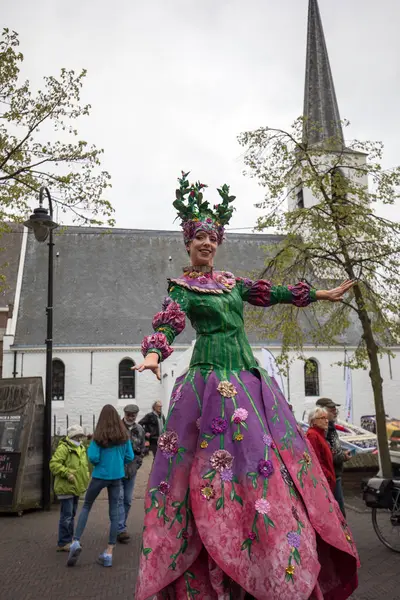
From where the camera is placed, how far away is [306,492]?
2939mm

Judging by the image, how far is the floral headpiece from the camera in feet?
11.9

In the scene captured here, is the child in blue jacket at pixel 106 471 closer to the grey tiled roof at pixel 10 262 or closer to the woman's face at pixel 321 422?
the woman's face at pixel 321 422

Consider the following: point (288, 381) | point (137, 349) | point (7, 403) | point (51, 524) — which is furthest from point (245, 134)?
point (288, 381)

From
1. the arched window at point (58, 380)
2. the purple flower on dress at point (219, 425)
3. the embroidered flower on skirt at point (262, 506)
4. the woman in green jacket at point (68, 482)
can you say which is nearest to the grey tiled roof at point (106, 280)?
the arched window at point (58, 380)

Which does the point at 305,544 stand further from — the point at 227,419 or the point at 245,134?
the point at 245,134

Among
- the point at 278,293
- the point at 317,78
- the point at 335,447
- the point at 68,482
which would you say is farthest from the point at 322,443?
the point at 317,78

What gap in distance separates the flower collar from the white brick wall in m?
23.0

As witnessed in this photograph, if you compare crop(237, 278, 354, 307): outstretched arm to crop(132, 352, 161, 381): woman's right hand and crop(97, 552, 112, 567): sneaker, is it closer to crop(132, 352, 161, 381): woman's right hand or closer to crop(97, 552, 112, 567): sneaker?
crop(132, 352, 161, 381): woman's right hand

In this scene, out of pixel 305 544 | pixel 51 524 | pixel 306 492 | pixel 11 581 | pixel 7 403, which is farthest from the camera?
pixel 7 403

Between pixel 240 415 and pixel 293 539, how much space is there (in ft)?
2.27

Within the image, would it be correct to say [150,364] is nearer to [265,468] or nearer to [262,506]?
[265,468]

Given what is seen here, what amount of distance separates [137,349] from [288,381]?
886cm

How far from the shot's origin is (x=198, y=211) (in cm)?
370

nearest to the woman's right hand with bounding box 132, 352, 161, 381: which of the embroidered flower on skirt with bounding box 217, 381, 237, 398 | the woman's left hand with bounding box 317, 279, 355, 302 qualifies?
the embroidered flower on skirt with bounding box 217, 381, 237, 398
